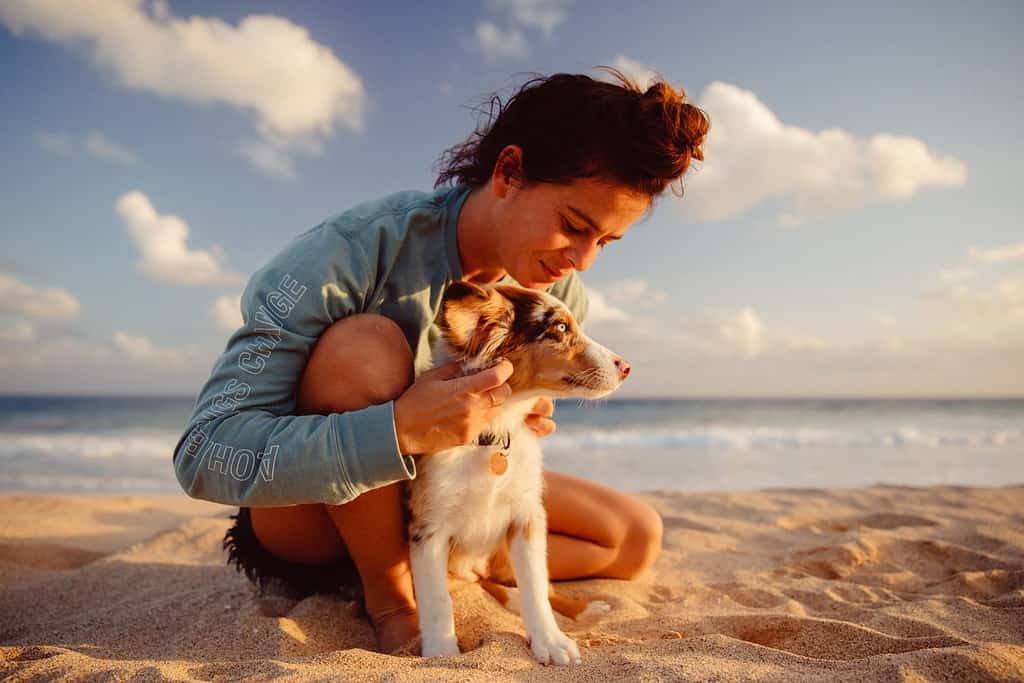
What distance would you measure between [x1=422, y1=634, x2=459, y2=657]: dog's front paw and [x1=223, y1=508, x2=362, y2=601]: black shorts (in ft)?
1.72

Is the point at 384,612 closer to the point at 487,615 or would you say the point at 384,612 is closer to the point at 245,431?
the point at 487,615

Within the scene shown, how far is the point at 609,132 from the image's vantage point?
7.08ft

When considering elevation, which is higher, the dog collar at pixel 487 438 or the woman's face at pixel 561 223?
the woman's face at pixel 561 223

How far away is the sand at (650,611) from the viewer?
1690 millimetres

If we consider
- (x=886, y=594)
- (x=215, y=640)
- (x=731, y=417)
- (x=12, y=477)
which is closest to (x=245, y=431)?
(x=215, y=640)

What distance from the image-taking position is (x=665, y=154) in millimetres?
Answer: 2143

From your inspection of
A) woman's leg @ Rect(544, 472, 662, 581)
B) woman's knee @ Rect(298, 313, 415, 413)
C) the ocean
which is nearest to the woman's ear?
woman's knee @ Rect(298, 313, 415, 413)

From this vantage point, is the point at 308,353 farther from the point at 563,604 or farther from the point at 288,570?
the point at 563,604

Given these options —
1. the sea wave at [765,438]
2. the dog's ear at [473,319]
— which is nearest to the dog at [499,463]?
the dog's ear at [473,319]

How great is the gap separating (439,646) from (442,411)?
81 centimetres

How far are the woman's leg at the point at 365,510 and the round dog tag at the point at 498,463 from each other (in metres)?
0.36

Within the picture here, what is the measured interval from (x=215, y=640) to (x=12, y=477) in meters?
10.0

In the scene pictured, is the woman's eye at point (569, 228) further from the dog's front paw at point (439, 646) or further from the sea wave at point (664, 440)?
the sea wave at point (664, 440)

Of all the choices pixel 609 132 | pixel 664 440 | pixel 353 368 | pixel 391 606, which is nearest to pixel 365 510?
pixel 391 606
